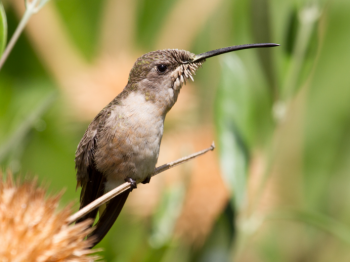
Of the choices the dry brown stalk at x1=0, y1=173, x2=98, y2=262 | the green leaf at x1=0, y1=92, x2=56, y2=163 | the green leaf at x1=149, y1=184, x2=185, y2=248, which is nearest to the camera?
the dry brown stalk at x1=0, y1=173, x2=98, y2=262

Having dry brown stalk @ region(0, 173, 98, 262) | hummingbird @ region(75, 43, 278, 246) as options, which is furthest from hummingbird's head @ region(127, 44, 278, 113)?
dry brown stalk @ region(0, 173, 98, 262)

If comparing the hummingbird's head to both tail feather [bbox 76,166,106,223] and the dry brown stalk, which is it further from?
the dry brown stalk

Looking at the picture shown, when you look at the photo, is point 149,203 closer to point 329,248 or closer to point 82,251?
point 82,251

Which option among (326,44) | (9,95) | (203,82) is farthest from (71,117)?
(326,44)

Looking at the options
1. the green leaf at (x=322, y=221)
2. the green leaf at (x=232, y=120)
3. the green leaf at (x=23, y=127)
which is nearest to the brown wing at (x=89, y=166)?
the green leaf at (x=23, y=127)

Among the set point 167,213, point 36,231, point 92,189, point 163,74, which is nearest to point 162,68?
point 163,74

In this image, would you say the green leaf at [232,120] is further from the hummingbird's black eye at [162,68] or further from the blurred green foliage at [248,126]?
the hummingbird's black eye at [162,68]
